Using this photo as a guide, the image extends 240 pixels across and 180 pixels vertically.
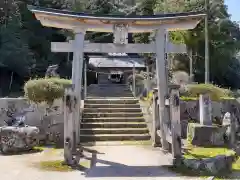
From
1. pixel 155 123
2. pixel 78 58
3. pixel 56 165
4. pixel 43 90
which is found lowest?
pixel 56 165

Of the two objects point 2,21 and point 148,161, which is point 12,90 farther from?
point 148,161

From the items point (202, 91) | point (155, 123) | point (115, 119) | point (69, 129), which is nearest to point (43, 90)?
point (115, 119)

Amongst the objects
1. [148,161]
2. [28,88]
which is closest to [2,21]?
[28,88]

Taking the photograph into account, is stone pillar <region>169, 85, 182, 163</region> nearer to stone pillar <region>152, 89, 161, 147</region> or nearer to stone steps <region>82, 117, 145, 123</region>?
stone pillar <region>152, 89, 161, 147</region>

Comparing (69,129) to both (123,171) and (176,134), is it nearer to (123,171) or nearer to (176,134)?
(123,171)

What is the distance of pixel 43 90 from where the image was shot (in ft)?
42.4

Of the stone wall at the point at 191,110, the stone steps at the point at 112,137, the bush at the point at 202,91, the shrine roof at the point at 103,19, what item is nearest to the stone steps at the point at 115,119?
the stone wall at the point at 191,110

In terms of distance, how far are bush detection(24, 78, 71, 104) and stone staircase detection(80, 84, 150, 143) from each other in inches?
57.8

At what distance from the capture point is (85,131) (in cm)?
1273

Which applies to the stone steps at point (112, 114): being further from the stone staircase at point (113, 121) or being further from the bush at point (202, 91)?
the bush at point (202, 91)

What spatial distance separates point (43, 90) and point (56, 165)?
4769 millimetres

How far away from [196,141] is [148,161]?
330 cm

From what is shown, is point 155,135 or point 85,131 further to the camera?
point 85,131

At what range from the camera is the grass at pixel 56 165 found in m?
8.27
